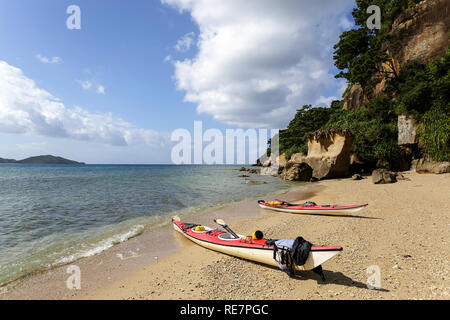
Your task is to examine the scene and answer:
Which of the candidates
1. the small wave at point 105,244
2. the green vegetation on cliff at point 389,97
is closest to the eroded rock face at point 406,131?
the green vegetation on cliff at point 389,97

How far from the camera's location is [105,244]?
8.23 m

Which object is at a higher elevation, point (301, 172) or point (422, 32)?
point (422, 32)

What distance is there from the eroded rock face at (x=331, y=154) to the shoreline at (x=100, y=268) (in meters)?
23.5

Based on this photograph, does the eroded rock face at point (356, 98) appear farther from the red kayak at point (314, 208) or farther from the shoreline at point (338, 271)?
the shoreline at point (338, 271)

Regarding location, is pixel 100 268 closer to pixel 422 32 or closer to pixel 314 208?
pixel 314 208

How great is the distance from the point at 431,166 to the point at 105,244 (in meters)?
25.7

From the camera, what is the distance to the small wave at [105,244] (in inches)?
279

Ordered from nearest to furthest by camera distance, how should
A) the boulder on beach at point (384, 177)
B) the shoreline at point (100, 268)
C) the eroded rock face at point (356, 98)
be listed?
the shoreline at point (100, 268) → the boulder on beach at point (384, 177) → the eroded rock face at point (356, 98)

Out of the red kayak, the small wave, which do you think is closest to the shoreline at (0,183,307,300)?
the small wave

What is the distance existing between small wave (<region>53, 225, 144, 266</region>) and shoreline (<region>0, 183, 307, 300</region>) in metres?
0.18

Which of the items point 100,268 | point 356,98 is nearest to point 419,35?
point 356,98

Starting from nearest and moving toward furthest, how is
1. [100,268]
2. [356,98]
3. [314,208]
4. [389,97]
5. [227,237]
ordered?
1. [100,268]
2. [227,237]
3. [314,208]
4. [389,97]
5. [356,98]

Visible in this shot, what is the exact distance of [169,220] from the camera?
11531 mm
